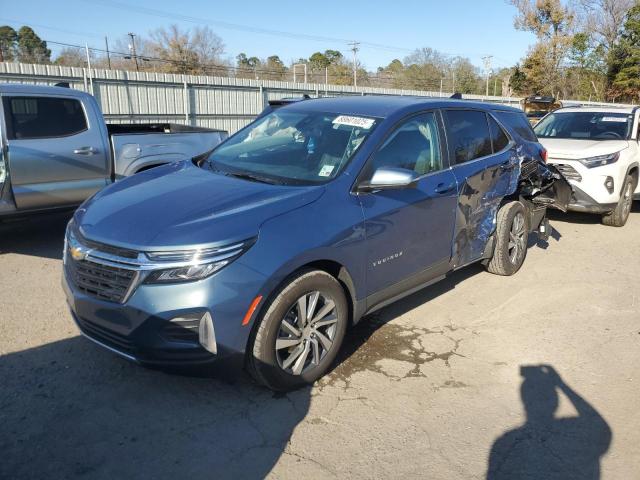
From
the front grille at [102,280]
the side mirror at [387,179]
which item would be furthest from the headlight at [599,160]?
the front grille at [102,280]

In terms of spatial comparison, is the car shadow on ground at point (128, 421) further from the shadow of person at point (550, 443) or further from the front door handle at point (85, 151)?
the front door handle at point (85, 151)

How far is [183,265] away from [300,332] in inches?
35.3

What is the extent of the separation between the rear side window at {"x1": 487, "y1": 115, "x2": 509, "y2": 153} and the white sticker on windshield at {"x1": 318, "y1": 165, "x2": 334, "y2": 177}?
227 cm

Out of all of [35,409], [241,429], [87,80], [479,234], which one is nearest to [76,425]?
[35,409]

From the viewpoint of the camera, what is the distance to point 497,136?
5.40 metres

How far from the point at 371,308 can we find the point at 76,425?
2057mm

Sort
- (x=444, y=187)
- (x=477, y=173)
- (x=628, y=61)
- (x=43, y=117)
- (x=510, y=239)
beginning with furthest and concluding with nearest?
(x=628, y=61)
(x=43, y=117)
(x=510, y=239)
(x=477, y=173)
(x=444, y=187)

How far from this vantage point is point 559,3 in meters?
38.6

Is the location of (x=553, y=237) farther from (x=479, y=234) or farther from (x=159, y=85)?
(x=159, y=85)

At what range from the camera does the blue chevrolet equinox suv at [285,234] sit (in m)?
2.91

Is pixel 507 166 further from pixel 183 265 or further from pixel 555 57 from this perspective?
pixel 555 57

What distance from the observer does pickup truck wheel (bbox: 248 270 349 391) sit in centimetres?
312

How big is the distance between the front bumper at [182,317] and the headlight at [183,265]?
39mm

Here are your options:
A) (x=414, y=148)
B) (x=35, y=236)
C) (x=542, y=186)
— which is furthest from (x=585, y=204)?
(x=35, y=236)
